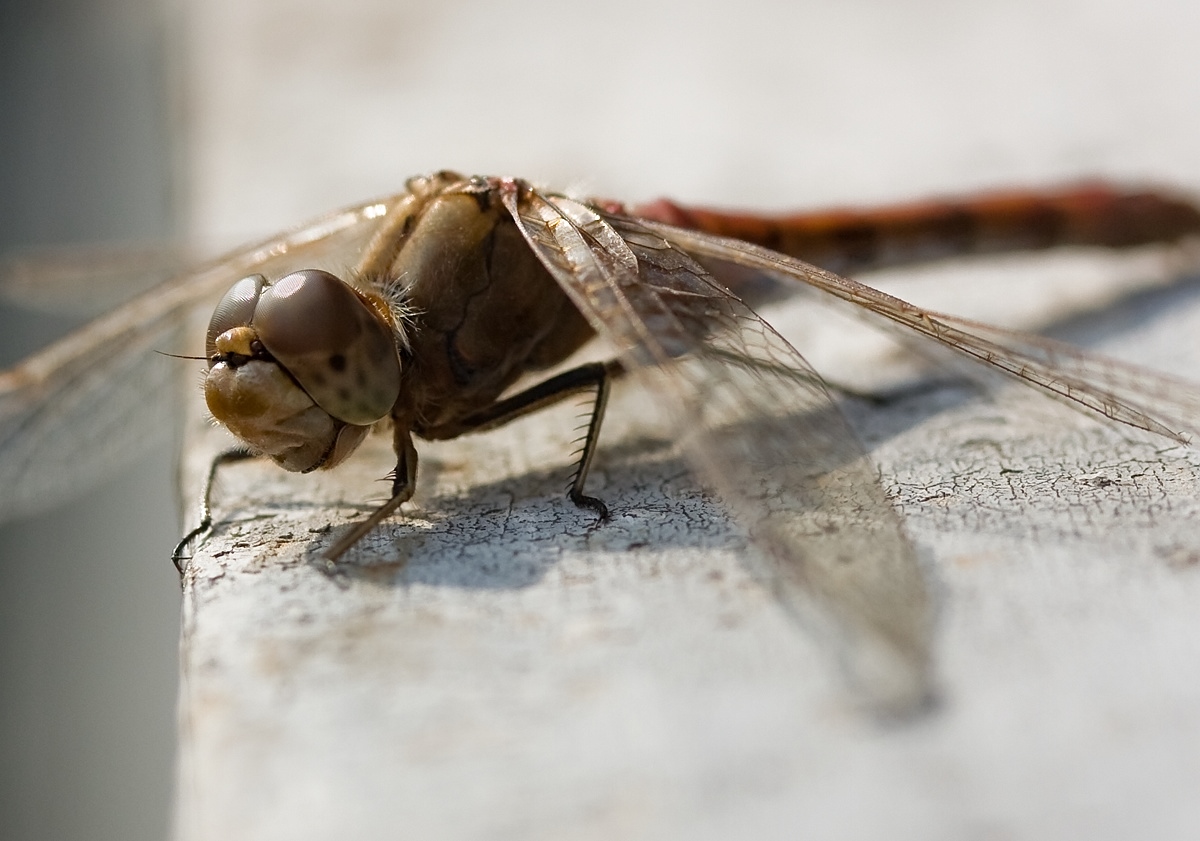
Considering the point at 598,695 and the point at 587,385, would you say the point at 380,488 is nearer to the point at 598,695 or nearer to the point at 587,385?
the point at 587,385

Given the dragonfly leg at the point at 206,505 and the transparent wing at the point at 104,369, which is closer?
the dragonfly leg at the point at 206,505

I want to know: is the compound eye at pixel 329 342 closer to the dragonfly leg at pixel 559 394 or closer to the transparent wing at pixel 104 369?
the dragonfly leg at pixel 559 394

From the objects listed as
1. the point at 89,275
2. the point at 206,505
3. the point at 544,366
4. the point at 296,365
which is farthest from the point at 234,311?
the point at 89,275

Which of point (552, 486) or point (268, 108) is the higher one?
point (268, 108)

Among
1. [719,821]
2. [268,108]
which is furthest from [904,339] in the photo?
[268,108]

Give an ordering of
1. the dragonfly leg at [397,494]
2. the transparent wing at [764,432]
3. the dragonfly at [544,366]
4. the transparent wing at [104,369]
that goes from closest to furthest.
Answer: the transparent wing at [764,432] → the dragonfly at [544,366] → the dragonfly leg at [397,494] → the transparent wing at [104,369]

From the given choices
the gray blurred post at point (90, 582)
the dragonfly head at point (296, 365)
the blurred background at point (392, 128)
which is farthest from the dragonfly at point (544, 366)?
the gray blurred post at point (90, 582)
